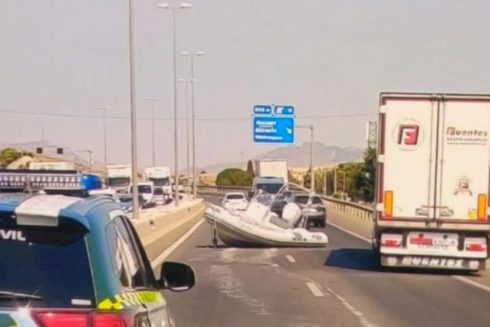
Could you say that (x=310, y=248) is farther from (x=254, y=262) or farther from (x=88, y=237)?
(x=88, y=237)

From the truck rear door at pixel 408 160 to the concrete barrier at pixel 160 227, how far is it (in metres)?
5.48

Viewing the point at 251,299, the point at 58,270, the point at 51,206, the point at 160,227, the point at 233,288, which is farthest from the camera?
the point at 160,227

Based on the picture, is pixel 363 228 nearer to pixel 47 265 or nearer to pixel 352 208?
pixel 352 208

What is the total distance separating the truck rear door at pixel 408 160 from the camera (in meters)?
23.3

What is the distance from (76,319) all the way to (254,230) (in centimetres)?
2685

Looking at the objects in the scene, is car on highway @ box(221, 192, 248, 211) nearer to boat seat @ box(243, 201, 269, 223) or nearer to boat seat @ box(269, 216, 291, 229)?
boat seat @ box(269, 216, 291, 229)

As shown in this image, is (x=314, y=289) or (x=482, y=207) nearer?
(x=314, y=289)

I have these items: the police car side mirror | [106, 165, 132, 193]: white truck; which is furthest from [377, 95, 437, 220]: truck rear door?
[106, 165, 132, 193]: white truck

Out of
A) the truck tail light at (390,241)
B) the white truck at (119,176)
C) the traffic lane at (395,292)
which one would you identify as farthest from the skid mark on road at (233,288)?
the white truck at (119,176)

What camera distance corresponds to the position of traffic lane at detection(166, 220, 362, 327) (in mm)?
14773

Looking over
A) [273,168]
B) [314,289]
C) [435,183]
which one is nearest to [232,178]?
[273,168]

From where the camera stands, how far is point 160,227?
1500 inches

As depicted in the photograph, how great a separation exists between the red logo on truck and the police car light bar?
54.5 feet

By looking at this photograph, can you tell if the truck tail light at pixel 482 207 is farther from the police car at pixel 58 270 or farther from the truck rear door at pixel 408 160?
the police car at pixel 58 270
